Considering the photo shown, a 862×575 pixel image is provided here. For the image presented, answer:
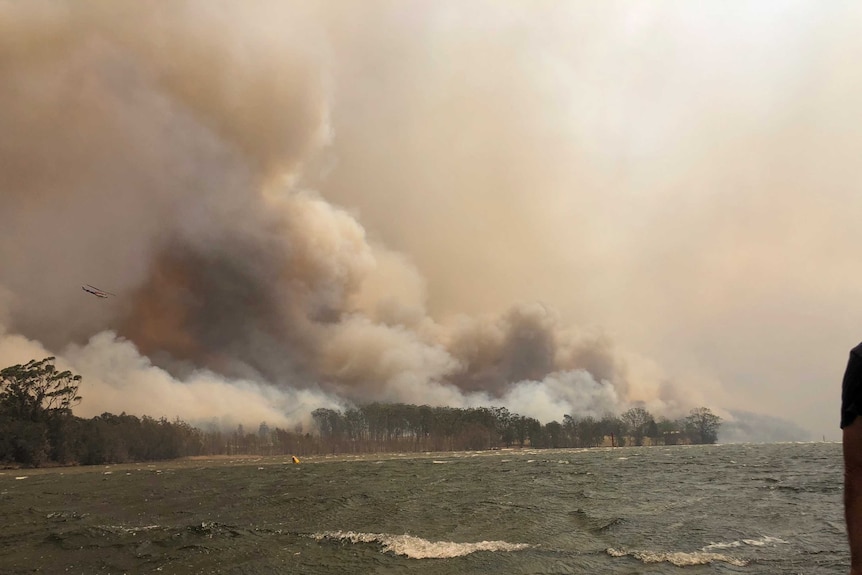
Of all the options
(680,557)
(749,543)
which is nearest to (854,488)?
(680,557)

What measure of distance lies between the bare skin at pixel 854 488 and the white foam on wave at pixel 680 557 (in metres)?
16.0

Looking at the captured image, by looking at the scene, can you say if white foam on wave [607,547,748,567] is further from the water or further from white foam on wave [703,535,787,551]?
white foam on wave [703,535,787,551]

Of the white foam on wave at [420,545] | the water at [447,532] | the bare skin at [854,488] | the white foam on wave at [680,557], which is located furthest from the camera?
the white foam on wave at [420,545]

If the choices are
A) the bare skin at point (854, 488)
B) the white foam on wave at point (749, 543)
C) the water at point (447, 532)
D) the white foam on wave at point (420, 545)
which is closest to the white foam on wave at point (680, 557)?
the water at point (447, 532)

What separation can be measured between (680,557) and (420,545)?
9.68m

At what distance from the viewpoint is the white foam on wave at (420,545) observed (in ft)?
66.5

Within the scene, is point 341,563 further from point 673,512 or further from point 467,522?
point 673,512

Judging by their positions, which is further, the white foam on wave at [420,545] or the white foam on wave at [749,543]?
the white foam on wave at [749,543]

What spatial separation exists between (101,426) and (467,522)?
618 feet

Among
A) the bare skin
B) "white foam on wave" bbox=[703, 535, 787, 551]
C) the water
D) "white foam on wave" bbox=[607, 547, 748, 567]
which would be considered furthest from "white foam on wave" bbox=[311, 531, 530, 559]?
the bare skin

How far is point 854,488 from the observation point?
13.7 feet

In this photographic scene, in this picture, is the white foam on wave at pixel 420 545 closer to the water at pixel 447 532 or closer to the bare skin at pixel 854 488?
the water at pixel 447 532

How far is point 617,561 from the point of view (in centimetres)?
1842

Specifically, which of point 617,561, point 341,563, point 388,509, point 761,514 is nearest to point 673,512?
point 761,514
